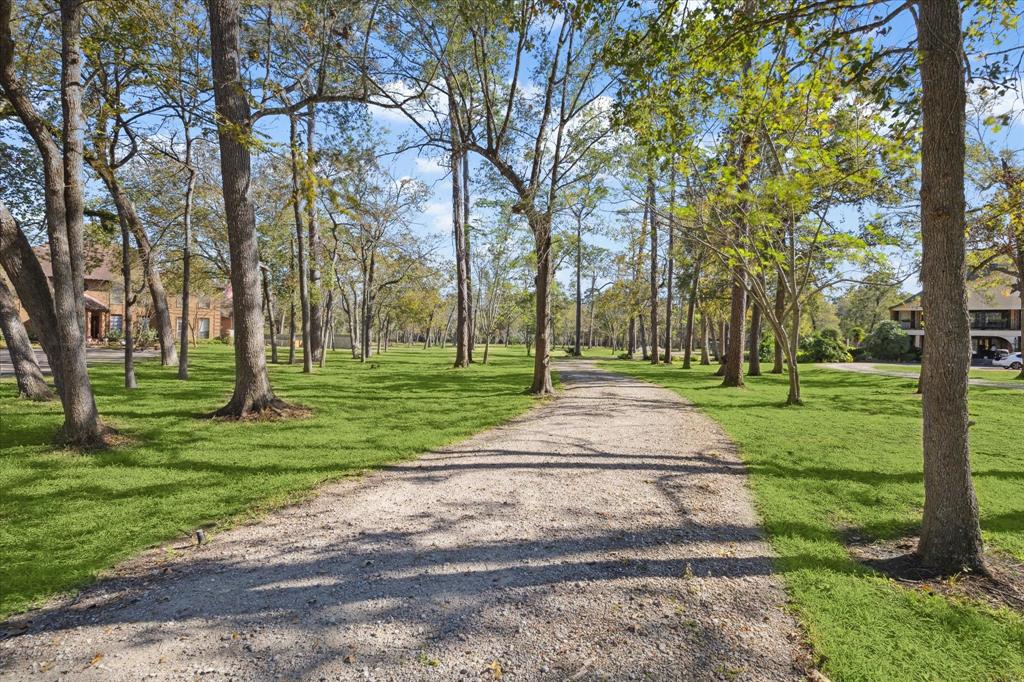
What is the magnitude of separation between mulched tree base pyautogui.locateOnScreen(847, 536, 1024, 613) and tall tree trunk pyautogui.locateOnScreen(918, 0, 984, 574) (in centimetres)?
10

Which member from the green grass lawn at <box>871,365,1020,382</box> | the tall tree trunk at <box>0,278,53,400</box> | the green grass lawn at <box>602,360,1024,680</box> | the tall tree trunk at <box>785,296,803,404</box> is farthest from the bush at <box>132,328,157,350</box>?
the green grass lawn at <box>871,365,1020,382</box>

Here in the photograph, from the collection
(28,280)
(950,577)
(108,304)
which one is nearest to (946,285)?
(950,577)

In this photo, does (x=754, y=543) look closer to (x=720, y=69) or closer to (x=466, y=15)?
(x=720, y=69)

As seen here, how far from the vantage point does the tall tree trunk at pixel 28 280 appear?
24.1ft

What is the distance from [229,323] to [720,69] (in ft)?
221

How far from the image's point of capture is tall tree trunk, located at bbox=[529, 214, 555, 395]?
482 inches

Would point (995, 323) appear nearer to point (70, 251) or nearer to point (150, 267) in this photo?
point (150, 267)

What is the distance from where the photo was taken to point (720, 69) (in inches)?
204

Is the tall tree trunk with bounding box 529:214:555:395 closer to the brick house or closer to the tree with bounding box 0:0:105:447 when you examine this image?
the tree with bounding box 0:0:105:447

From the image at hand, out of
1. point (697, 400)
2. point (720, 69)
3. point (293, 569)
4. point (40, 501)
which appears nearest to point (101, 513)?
point (40, 501)

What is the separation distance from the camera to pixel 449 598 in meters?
3.12

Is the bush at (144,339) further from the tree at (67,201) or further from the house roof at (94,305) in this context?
the tree at (67,201)

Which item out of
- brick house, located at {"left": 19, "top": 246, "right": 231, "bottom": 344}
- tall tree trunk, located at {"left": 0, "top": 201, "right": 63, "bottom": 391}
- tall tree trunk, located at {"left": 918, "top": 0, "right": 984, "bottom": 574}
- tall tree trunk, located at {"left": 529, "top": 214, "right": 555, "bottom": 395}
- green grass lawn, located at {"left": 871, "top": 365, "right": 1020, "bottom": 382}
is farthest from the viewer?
brick house, located at {"left": 19, "top": 246, "right": 231, "bottom": 344}

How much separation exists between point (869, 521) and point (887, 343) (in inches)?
1620
